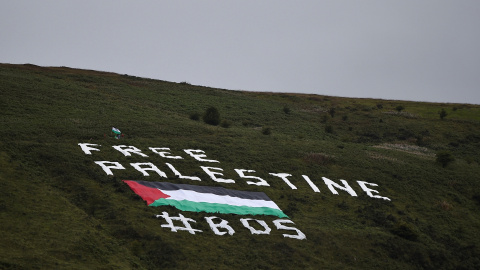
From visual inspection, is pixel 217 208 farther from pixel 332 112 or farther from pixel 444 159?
pixel 332 112

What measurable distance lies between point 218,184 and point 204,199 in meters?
4.68

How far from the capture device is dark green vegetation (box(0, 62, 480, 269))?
32312mm

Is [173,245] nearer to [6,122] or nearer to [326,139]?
[6,122]

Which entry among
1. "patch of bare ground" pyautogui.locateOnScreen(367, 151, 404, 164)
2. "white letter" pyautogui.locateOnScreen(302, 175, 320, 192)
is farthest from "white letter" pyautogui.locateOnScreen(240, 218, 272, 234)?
"patch of bare ground" pyautogui.locateOnScreen(367, 151, 404, 164)

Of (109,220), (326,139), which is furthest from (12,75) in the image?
(109,220)

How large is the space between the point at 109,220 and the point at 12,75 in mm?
58007

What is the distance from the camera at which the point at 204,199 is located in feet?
139

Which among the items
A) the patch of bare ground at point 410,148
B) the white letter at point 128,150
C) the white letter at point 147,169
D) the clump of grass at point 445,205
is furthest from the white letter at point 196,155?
the patch of bare ground at point 410,148

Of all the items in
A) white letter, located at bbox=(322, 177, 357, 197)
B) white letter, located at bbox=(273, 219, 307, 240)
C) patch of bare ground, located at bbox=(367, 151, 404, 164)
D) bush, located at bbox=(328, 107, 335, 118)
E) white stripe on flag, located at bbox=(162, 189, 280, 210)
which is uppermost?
bush, located at bbox=(328, 107, 335, 118)

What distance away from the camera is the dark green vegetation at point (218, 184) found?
3231 cm

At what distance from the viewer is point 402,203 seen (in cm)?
5047

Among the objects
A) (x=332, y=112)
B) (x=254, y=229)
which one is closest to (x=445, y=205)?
(x=254, y=229)

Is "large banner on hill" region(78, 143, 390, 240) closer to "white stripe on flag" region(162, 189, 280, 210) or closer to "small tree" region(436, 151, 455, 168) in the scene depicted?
"white stripe on flag" region(162, 189, 280, 210)

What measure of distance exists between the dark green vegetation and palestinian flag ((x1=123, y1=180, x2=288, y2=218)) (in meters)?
1.04
